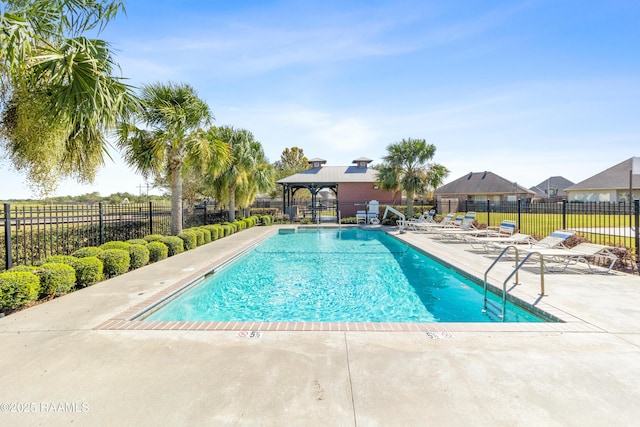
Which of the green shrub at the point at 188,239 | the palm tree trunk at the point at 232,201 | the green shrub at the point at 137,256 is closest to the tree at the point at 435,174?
the palm tree trunk at the point at 232,201

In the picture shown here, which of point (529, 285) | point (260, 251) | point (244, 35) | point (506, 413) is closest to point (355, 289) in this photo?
point (529, 285)

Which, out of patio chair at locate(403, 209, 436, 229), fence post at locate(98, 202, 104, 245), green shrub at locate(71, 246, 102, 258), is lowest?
green shrub at locate(71, 246, 102, 258)

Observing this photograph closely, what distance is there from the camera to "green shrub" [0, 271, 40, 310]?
15.1ft

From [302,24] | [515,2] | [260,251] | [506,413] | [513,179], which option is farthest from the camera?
[513,179]

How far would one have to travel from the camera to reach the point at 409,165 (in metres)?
19.3

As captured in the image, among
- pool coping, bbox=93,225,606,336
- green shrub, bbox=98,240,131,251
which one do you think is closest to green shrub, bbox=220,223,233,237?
green shrub, bbox=98,240,131,251

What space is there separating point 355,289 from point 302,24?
7.87 metres

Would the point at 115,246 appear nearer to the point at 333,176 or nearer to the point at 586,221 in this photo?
the point at 586,221

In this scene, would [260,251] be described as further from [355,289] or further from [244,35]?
[244,35]

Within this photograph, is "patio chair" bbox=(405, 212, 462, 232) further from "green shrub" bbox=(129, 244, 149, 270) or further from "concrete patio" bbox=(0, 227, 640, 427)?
"green shrub" bbox=(129, 244, 149, 270)

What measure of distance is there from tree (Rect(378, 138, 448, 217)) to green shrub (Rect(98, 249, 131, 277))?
15.2 metres

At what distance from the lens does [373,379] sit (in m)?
2.84

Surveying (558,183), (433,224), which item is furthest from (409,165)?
(558,183)

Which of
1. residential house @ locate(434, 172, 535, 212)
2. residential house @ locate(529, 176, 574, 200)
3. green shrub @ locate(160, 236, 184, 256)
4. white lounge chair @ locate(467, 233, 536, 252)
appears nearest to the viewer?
white lounge chair @ locate(467, 233, 536, 252)
